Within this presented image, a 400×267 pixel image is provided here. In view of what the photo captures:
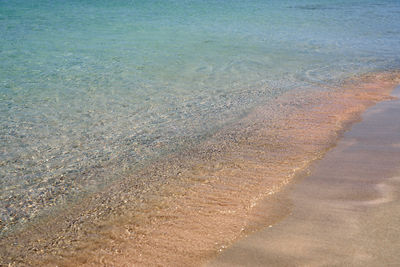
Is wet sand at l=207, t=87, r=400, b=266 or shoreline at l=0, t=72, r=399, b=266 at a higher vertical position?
wet sand at l=207, t=87, r=400, b=266

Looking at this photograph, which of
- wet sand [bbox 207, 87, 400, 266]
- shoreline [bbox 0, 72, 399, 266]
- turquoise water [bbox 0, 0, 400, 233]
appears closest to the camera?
wet sand [bbox 207, 87, 400, 266]

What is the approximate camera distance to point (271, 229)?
3154 mm

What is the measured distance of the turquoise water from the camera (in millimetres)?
4798

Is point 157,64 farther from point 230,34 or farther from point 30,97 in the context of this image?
point 230,34

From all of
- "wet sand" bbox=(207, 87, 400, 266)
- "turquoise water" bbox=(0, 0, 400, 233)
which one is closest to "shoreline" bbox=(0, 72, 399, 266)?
"wet sand" bbox=(207, 87, 400, 266)

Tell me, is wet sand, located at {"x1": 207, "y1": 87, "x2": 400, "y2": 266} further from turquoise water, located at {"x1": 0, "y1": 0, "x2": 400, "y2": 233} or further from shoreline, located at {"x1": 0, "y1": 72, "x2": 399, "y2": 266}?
turquoise water, located at {"x1": 0, "y1": 0, "x2": 400, "y2": 233}

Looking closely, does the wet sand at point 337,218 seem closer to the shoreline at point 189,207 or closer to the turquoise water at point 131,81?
the shoreline at point 189,207

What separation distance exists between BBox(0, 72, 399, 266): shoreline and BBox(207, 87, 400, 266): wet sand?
0.17 m

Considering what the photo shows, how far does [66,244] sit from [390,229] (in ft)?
8.03

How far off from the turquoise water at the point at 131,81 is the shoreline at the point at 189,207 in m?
0.43

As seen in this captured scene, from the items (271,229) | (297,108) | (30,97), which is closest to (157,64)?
(30,97)

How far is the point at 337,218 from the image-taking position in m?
3.22

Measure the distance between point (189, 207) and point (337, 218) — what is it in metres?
1.24

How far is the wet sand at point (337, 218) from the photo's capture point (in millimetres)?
2762
